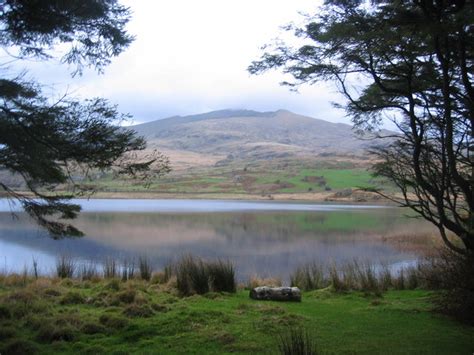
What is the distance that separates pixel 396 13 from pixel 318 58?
1.35 metres

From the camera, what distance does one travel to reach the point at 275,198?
6612 cm

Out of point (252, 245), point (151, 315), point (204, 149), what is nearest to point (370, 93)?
point (151, 315)

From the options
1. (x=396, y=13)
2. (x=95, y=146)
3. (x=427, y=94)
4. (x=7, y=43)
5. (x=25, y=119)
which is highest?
(x=396, y=13)

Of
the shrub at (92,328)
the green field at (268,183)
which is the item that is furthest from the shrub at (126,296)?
the green field at (268,183)

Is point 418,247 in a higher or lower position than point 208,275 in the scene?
lower

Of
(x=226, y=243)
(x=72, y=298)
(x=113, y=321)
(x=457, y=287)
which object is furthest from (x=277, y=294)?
(x=226, y=243)

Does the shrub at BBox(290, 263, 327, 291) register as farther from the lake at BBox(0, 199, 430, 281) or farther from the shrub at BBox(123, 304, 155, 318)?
the shrub at BBox(123, 304, 155, 318)

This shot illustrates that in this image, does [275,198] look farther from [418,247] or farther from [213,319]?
[213,319]

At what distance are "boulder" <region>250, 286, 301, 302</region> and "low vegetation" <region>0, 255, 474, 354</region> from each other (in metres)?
0.24

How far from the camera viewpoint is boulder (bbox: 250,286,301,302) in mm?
7656

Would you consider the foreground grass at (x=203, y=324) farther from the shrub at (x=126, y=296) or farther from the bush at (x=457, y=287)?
the bush at (x=457, y=287)

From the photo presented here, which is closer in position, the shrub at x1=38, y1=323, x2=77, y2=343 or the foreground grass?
the foreground grass

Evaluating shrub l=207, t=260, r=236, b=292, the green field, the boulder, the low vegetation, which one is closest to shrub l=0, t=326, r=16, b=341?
the low vegetation

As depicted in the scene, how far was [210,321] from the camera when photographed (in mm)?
5895
